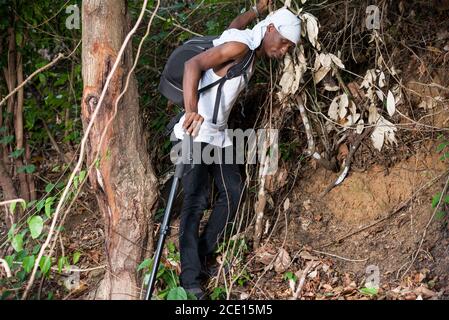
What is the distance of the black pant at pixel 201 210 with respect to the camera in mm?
4332

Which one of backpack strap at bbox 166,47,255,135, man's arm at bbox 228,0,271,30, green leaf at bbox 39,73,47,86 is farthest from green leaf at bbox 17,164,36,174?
man's arm at bbox 228,0,271,30

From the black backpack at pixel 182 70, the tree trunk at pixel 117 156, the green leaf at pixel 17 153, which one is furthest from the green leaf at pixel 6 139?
the black backpack at pixel 182 70

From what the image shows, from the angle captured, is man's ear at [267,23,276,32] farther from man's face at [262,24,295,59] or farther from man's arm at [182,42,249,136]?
man's arm at [182,42,249,136]

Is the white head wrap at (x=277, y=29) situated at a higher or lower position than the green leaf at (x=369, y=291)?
higher

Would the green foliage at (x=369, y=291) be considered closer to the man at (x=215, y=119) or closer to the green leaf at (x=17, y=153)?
the man at (x=215, y=119)

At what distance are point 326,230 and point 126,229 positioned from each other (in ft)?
5.11

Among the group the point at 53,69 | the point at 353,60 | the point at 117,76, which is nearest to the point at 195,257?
the point at 117,76

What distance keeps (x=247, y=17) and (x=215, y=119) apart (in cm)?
86

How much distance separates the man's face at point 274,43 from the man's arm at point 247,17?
1.60 feet

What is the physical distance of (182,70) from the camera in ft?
13.9

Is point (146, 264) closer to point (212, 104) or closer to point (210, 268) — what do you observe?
point (210, 268)

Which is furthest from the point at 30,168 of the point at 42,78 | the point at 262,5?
the point at 262,5

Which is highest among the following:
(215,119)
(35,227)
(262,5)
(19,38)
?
(262,5)

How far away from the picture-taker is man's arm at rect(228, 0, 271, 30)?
4.62 metres
